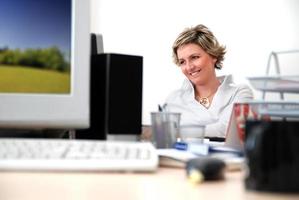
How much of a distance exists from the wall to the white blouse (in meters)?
0.32

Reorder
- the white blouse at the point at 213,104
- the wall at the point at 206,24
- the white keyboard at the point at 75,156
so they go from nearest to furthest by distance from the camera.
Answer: the white keyboard at the point at 75,156 → the white blouse at the point at 213,104 → the wall at the point at 206,24

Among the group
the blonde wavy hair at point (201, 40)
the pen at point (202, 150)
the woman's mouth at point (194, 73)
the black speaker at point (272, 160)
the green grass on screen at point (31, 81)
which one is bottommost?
the pen at point (202, 150)

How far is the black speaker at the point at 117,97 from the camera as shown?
1039 mm

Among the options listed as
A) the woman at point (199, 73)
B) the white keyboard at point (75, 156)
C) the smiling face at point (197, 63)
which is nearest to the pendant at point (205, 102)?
the woman at point (199, 73)

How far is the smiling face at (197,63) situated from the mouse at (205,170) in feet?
7.12

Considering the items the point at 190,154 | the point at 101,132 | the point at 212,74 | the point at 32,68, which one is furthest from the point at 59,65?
the point at 212,74

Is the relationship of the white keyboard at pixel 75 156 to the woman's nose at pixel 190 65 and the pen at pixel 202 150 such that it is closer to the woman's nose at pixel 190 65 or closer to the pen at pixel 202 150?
the pen at pixel 202 150

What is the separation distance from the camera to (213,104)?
2561 millimetres

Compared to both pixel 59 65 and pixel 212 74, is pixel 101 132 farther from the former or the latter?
pixel 212 74

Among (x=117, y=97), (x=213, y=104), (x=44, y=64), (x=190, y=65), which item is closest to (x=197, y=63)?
(x=190, y=65)

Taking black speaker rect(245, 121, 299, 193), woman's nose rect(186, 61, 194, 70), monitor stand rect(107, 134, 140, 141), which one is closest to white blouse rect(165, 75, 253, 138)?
woman's nose rect(186, 61, 194, 70)

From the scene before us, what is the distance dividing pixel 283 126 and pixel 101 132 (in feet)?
1.96

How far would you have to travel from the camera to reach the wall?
3.08 metres

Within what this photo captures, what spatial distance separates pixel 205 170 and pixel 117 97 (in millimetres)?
466
